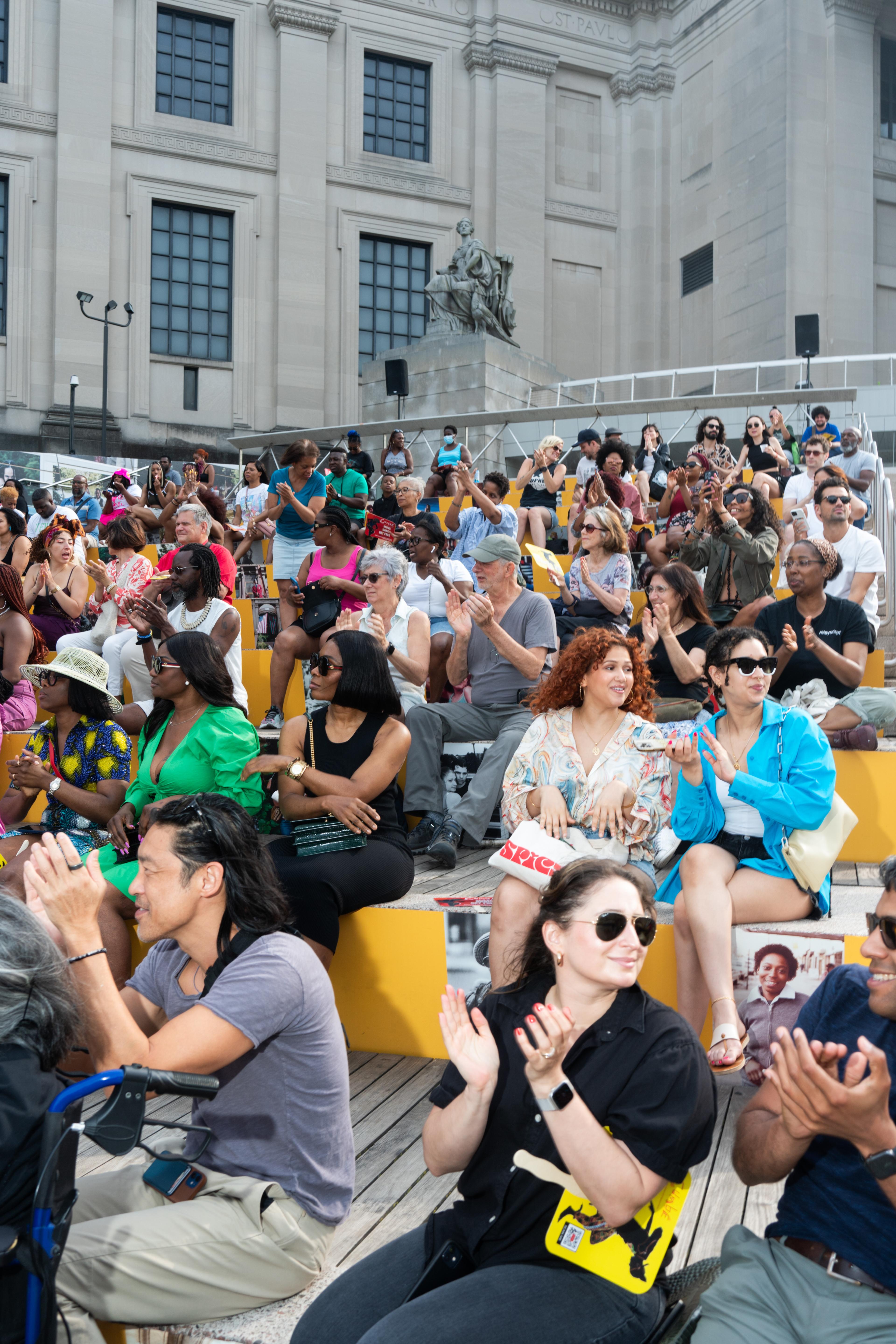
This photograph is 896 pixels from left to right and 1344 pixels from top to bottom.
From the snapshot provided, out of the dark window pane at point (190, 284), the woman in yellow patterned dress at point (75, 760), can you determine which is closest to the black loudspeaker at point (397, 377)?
the dark window pane at point (190, 284)

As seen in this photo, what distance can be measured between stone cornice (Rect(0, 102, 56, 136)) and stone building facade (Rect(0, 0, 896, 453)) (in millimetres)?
50

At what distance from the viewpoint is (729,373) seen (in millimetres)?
25062

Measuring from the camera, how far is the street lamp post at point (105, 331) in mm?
20312

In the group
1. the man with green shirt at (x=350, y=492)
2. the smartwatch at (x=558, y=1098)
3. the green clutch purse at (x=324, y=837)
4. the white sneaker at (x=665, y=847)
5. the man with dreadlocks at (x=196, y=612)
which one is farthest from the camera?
the man with green shirt at (x=350, y=492)

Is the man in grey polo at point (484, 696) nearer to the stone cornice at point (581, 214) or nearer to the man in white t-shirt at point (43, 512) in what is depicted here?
the man in white t-shirt at point (43, 512)

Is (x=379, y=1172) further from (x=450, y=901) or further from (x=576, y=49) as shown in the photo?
(x=576, y=49)

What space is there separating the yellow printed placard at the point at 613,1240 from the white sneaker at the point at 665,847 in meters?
2.27

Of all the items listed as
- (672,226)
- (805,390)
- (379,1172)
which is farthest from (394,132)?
(379,1172)

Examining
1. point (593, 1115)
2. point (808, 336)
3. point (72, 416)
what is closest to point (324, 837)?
point (593, 1115)

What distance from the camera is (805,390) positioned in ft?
52.7

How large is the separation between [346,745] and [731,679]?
1458 millimetres

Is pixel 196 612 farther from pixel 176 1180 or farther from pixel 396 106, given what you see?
pixel 396 106

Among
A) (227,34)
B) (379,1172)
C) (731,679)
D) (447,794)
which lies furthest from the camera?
(227,34)

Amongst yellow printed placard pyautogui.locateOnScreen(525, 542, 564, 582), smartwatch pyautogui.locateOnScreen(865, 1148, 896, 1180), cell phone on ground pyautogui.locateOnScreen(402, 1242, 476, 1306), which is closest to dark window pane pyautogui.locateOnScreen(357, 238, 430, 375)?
yellow printed placard pyautogui.locateOnScreen(525, 542, 564, 582)
